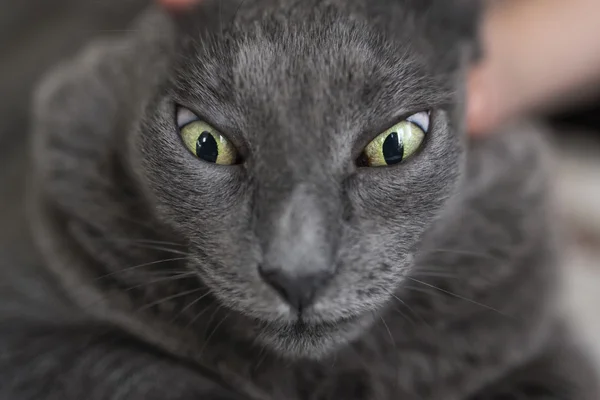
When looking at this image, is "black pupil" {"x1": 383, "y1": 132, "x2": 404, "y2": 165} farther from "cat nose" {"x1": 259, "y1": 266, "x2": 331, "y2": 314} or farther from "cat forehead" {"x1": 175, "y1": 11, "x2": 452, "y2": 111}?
"cat nose" {"x1": 259, "y1": 266, "x2": 331, "y2": 314}

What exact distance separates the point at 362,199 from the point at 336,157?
0.06m

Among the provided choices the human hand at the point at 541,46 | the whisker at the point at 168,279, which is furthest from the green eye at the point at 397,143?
the human hand at the point at 541,46

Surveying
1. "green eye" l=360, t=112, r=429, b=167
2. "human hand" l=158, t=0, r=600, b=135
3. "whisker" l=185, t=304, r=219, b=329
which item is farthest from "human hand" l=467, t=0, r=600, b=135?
"whisker" l=185, t=304, r=219, b=329

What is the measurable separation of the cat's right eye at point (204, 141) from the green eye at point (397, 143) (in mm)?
165

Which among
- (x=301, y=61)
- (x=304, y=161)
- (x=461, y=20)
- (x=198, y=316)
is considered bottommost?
(x=198, y=316)

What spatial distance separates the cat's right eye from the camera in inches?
32.8

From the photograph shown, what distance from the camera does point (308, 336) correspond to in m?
0.79

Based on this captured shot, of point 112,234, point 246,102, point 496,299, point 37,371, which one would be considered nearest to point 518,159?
point 496,299

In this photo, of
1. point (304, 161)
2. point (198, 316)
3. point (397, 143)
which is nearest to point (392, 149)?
point (397, 143)

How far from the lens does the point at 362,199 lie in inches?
31.9

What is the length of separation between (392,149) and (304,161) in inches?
5.4

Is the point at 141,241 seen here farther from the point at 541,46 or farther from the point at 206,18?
the point at 541,46

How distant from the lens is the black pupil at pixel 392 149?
85 centimetres

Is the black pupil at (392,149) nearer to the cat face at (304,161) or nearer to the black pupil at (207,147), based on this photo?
the cat face at (304,161)
